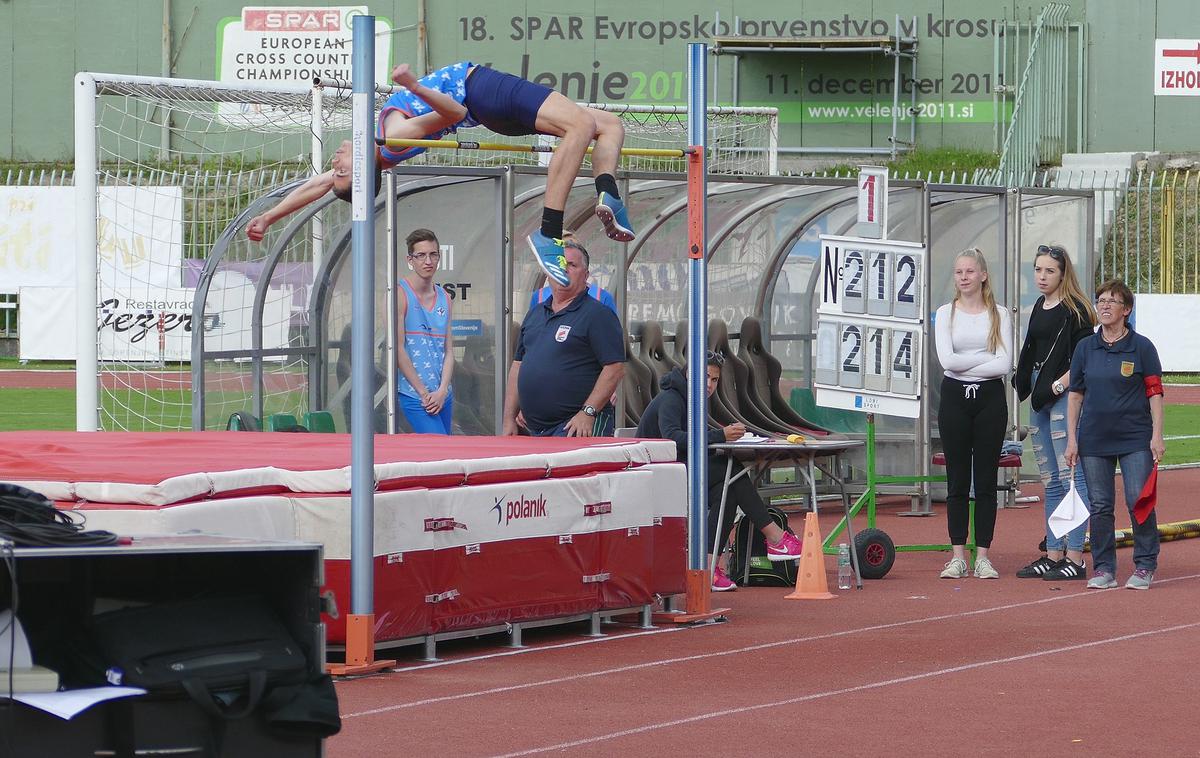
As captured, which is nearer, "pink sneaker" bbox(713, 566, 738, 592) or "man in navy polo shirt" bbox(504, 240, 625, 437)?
"man in navy polo shirt" bbox(504, 240, 625, 437)

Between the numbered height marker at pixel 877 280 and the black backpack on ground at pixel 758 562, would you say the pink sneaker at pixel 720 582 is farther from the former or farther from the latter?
the numbered height marker at pixel 877 280

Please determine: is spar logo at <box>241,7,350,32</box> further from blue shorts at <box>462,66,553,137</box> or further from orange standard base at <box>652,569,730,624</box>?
blue shorts at <box>462,66,553,137</box>

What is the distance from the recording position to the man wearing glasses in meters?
11.8

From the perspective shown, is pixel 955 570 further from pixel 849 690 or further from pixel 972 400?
pixel 849 690

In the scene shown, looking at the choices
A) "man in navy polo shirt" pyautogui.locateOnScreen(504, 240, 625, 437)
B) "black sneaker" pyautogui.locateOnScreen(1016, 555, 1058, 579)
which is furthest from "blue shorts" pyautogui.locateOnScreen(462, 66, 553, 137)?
"black sneaker" pyautogui.locateOnScreen(1016, 555, 1058, 579)

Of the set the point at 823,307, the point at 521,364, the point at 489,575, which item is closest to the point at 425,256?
the point at 521,364

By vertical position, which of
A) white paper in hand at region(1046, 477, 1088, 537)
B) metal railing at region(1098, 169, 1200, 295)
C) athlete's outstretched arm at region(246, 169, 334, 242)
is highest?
metal railing at region(1098, 169, 1200, 295)

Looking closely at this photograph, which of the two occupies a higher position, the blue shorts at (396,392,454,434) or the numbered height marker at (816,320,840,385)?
the numbered height marker at (816,320,840,385)

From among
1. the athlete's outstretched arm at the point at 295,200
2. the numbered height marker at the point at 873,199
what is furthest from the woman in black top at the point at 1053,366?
the athlete's outstretched arm at the point at 295,200

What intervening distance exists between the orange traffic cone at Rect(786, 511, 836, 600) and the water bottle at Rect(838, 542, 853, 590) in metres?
0.52

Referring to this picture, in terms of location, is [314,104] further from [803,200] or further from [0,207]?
[0,207]

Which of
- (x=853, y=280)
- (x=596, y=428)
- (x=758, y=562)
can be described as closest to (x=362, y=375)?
(x=596, y=428)

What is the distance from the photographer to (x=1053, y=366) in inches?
453

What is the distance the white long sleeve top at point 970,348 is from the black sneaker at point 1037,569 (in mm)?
1188
